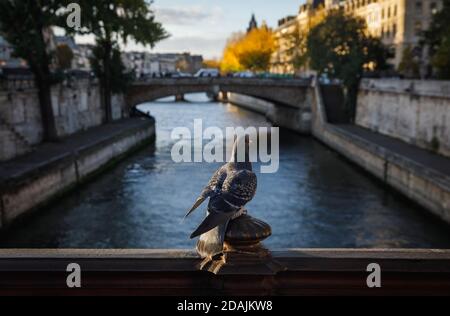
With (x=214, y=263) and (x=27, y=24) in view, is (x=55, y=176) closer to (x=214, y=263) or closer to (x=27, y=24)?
(x=27, y=24)

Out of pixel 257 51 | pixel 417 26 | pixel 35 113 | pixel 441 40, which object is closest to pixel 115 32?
pixel 35 113

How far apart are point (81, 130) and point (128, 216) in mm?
18721

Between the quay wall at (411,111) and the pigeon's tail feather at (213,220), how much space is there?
80.5ft

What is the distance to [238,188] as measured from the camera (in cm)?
513

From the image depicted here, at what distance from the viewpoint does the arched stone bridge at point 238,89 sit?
54062mm

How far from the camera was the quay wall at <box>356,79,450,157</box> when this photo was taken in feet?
92.8

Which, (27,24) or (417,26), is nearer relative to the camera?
(27,24)

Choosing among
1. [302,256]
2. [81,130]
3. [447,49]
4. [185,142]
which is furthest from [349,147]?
[302,256]

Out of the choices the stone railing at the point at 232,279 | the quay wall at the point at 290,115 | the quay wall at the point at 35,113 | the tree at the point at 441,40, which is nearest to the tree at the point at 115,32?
the quay wall at the point at 35,113

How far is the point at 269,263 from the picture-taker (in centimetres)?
517

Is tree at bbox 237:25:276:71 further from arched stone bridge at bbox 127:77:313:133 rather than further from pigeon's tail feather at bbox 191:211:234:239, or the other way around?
pigeon's tail feather at bbox 191:211:234:239

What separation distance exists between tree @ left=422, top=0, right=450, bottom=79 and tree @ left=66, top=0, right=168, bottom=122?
22403 millimetres

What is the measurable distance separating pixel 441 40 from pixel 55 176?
3307cm

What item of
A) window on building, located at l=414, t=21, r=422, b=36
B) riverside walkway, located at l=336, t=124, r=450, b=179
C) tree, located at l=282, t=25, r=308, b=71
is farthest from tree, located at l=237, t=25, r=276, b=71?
riverside walkway, located at l=336, t=124, r=450, b=179
